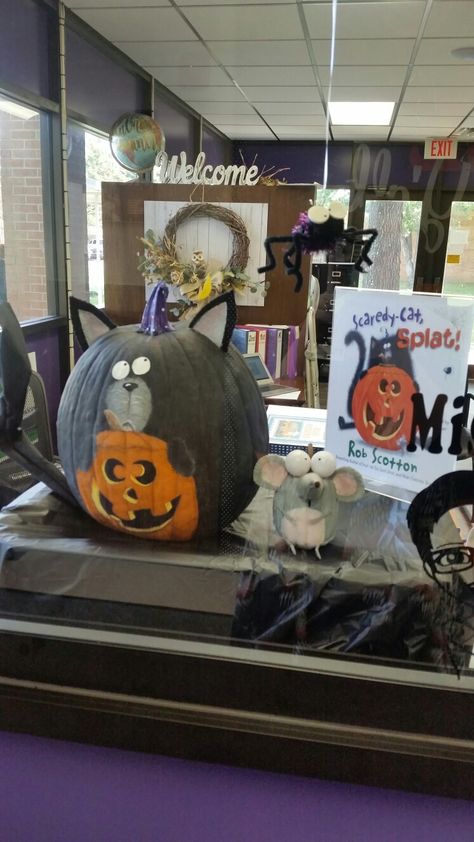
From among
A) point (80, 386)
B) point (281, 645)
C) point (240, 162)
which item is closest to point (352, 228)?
point (240, 162)

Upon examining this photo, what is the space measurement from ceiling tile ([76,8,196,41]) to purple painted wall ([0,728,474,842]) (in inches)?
41.7

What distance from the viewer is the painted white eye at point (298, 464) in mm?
729

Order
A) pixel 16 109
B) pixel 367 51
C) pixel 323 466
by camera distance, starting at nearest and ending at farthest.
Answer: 1. pixel 323 466
2. pixel 367 51
3. pixel 16 109

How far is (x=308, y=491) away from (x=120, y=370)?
0.93 ft

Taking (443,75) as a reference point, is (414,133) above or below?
below

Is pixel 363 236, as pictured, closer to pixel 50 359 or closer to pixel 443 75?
pixel 443 75

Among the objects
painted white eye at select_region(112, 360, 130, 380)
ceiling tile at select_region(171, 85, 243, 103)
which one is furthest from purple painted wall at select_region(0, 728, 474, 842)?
ceiling tile at select_region(171, 85, 243, 103)

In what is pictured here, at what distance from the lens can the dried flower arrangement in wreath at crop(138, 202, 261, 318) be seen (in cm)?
84

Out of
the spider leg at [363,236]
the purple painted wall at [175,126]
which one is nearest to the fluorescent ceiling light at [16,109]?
the purple painted wall at [175,126]

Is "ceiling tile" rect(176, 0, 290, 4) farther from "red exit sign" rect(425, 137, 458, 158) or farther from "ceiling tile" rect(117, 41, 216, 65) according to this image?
"red exit sign" rect(425, 137, 458, 158)

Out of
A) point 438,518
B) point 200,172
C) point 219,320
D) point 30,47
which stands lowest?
point 438,518

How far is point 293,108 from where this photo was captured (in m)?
0.89

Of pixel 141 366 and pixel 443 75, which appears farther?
pixel 443 75

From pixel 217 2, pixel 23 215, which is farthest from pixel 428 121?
pixel 23 215
